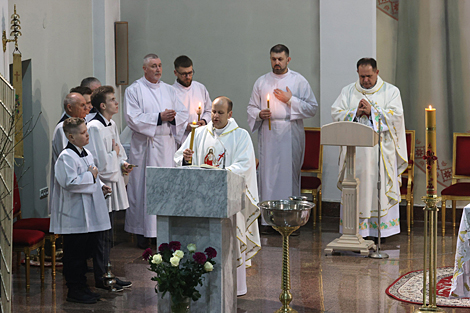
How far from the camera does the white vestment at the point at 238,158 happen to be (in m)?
5.78

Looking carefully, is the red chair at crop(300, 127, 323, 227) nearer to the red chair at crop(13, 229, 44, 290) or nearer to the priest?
the priest

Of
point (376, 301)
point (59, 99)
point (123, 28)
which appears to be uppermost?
point (123, 28)

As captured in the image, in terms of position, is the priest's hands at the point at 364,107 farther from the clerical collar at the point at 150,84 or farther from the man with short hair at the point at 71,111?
the man with short hair at the point at 71,111

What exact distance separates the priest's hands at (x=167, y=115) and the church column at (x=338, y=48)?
2.50 meters

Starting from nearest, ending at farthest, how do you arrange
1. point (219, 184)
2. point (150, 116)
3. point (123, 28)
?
point (219, 184), point (150, 116), point (123, 28)

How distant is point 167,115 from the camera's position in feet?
26.8

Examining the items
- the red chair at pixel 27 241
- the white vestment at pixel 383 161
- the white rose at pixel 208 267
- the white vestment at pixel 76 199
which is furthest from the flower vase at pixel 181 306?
the white vestment at pixel 383 161

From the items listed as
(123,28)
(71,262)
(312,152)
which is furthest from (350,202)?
(123,28)

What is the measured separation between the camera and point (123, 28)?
33.8ft

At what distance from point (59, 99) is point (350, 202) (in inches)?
159

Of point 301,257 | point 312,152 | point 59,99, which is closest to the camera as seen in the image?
point 301,257

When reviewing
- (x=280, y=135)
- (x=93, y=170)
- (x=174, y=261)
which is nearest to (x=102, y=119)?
(x=93, y=170)

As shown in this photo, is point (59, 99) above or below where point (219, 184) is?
above

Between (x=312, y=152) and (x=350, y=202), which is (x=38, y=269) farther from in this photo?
(x=312, y=152)
